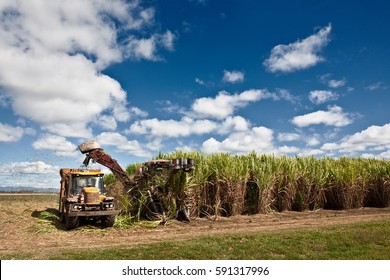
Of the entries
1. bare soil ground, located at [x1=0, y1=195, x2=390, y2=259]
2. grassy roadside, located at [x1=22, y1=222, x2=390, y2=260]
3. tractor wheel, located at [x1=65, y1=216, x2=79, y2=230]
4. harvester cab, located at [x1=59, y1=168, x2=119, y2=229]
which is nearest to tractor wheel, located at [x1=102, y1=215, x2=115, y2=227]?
harvester cab, located at [x1=59, y1=168, x2=119, y2=229]

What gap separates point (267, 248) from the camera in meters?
10.4

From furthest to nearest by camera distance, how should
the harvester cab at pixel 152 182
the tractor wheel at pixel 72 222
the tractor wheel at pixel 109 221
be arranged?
the harvester cab at pixel 152 182, the tractor wheel at pixel 109 221, the tractor wheel at pixel 72 222

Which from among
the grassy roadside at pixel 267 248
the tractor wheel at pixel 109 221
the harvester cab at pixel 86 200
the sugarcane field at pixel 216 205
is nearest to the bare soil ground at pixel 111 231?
the sugarcane field at pixel 216 205

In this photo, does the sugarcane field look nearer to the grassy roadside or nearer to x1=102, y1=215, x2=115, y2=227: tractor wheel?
x1=102, y1=215, x2=115, y2=227: tractor wheel

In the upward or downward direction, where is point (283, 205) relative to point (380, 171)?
downward

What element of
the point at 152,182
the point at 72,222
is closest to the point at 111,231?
the point at 72,222

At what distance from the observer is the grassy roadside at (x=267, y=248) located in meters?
9.54

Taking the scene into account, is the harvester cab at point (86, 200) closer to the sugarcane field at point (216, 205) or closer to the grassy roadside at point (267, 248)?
the sugarcane field at point (216, 205)

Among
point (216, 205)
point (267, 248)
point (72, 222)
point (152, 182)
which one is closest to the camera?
point (267, 248)

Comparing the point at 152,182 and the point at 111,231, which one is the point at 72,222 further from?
the point at 152,182

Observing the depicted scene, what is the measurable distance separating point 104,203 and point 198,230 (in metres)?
3.99

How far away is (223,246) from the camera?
10.7 m

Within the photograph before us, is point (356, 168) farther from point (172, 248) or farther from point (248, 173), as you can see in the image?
point (172, 248)
